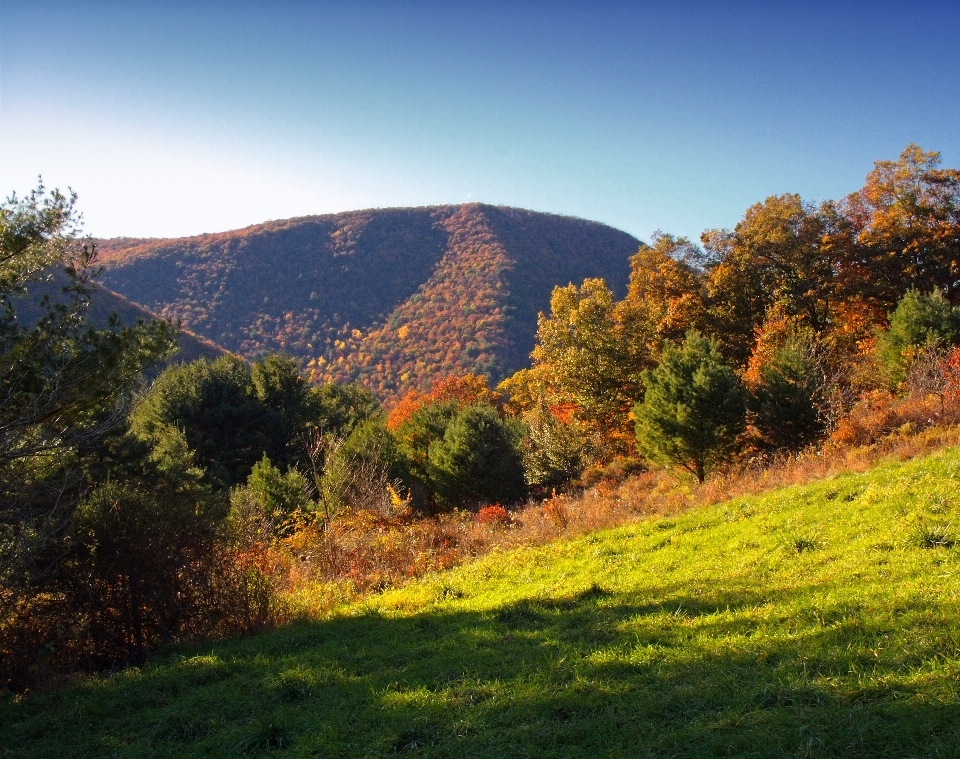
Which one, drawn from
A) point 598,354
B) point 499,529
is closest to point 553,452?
point 598,354

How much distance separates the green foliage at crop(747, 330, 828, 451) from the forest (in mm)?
92

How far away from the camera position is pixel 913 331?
72.5 ft

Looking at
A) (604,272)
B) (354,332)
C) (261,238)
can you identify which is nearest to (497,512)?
(354,332)

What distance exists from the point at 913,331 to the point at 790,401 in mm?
7144

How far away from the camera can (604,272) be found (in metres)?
109

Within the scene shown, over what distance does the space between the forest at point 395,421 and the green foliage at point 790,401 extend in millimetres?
92

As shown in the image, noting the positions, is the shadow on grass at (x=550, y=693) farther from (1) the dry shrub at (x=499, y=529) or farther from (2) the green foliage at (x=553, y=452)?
(2) the green foliage at (x=553, y=452)

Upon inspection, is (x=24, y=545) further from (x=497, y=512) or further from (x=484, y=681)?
(x=497, y=512)

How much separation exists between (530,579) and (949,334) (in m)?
21.0

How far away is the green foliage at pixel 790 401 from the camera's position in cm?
1920

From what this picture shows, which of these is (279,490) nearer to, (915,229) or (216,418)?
(216,418)

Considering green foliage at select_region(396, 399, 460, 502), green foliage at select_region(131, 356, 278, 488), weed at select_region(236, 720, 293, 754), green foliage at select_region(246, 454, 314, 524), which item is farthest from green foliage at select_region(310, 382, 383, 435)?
weed at select_region(236, 720, 293, 754)

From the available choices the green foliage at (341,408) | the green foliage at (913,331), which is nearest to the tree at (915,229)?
the green foliage at (913,331)

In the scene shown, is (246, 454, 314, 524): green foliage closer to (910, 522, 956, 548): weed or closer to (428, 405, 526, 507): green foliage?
(428, 405, 526, 507): green foliage
